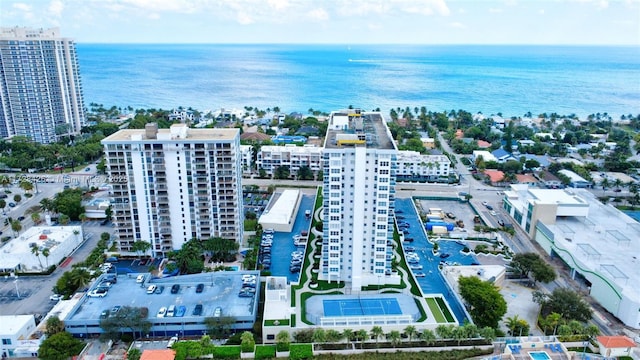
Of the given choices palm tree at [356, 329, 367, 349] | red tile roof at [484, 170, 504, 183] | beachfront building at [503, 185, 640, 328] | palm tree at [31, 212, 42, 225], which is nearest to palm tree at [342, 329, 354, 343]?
palm tree at [356, 329, 367, 349]

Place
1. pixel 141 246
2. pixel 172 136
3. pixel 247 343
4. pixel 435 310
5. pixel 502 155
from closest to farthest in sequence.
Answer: pixel 247 343
pixel 435 310
pixel 172 136
pixel 141 246
pixel 502 155

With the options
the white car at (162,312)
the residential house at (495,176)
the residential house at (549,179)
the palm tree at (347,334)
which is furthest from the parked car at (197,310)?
the residential house at (549,179)

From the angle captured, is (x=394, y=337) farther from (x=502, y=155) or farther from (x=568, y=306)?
(x=502, y=155)

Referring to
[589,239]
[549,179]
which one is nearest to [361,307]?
[589,239]

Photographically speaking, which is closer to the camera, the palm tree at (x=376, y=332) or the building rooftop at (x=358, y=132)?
the palm tree at (x=376, y=332)

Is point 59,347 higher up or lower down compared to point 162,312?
lower down

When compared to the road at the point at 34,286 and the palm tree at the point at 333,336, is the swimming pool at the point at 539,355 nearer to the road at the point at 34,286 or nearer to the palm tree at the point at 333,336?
the palm tree at the point at 333,336
